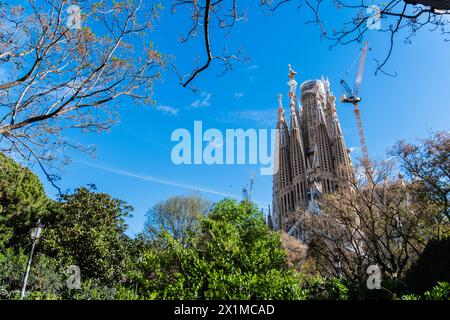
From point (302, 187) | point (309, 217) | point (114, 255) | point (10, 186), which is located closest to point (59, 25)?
point (114, 255)

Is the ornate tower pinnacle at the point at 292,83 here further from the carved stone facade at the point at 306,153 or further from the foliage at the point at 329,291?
the foliage at the point at 329,291

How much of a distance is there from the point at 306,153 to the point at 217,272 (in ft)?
252

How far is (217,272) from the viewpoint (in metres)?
6.61

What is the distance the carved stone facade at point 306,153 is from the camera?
230 ft

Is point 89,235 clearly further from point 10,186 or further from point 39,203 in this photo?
point 39,203

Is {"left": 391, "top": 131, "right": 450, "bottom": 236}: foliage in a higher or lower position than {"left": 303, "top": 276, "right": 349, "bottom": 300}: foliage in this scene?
higher

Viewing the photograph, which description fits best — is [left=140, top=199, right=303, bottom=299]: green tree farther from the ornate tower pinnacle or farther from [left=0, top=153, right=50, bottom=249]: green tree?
the ornate tower pinnacle

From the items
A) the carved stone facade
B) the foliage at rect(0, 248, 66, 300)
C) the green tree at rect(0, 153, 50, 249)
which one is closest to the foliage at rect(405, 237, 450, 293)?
the foliage at rect(0, 248, 66, 300)

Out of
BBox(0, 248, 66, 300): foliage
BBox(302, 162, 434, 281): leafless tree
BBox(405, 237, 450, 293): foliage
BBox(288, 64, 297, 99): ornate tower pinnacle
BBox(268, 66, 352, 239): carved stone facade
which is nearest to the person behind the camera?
BBox(405, 237, 450, 293): foliage

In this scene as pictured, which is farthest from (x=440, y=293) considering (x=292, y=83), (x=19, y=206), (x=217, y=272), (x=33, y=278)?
(x=292, y=83)

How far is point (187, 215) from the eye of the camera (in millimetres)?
27016

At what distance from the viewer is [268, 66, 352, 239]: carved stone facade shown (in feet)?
230

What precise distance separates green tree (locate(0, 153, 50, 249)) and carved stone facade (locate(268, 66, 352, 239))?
50820 mm
